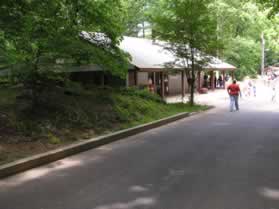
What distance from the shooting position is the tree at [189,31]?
68.3 ft

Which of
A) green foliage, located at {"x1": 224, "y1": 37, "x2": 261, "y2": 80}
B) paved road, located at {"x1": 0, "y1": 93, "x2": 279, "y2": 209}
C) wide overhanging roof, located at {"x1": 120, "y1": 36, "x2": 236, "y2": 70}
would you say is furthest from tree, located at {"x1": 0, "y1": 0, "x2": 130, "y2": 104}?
green foliage, located at {"x1": 224, "y1": 37, "x2": 261, "y2": 80}

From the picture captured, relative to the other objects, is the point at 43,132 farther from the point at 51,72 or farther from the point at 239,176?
the point at 239,176

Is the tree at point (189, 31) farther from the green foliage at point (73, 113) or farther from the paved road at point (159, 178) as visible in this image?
the paved road at point (159, 178)

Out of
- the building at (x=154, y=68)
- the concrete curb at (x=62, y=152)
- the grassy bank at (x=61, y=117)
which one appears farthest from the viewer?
the building at (x=154, y=68)

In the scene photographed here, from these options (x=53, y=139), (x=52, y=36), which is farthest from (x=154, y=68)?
(x=53, y=139)

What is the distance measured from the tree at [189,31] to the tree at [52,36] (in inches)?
284

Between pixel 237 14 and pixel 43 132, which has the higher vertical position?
pixel 237 14

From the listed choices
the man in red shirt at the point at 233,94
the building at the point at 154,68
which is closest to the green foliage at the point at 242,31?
the building at the point at 154,68

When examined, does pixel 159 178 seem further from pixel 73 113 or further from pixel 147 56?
pixel 147 56

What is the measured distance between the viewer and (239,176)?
7.01 m

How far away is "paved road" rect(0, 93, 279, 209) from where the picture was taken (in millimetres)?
5547

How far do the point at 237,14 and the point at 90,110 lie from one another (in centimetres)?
4112

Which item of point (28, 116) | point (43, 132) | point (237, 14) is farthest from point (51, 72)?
point (237, 14)

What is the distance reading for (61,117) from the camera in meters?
11.4
